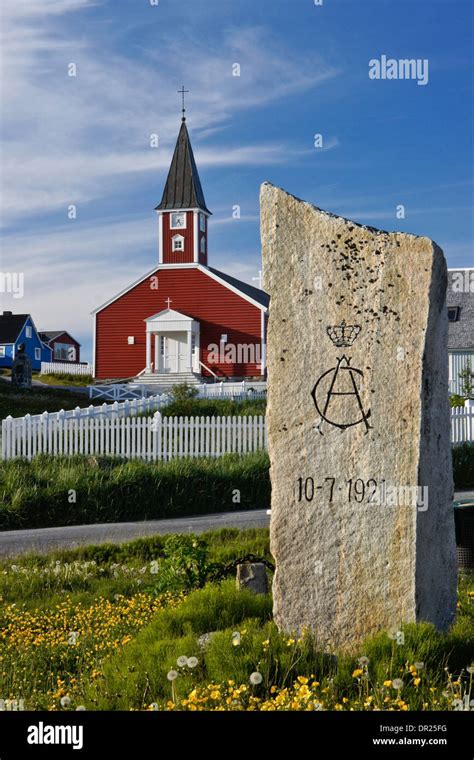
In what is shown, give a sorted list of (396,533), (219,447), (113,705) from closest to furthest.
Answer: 1. (113,705)
2. (396,533)
3. (219,447)

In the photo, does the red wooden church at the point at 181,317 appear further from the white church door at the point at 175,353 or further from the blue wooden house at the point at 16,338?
the blue wooden house at the point at 16,338

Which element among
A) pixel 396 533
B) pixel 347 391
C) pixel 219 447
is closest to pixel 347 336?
pixel 347 391

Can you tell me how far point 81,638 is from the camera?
20.6ft

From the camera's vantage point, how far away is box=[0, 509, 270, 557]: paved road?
10258 millimetres

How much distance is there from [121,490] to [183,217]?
27.3m

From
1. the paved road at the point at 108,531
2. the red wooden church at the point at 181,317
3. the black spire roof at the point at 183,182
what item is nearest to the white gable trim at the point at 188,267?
the red wooden church at the point at 181,317

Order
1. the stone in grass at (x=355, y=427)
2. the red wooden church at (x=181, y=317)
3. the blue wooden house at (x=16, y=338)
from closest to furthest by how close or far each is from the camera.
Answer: the stone in grass at (x=355, y=427) < the red wooden church at (x=181, y=317) < the blue wooden house at (x=16, y=338)

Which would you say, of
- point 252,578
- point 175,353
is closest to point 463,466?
point 252,578

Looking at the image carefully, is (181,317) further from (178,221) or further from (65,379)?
(65,379)

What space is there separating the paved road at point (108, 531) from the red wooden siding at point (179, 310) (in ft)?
80.5

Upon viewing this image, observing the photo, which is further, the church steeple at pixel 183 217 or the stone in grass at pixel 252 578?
the church steeple at pixel 183 217

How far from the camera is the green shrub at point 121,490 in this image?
12.3 m
